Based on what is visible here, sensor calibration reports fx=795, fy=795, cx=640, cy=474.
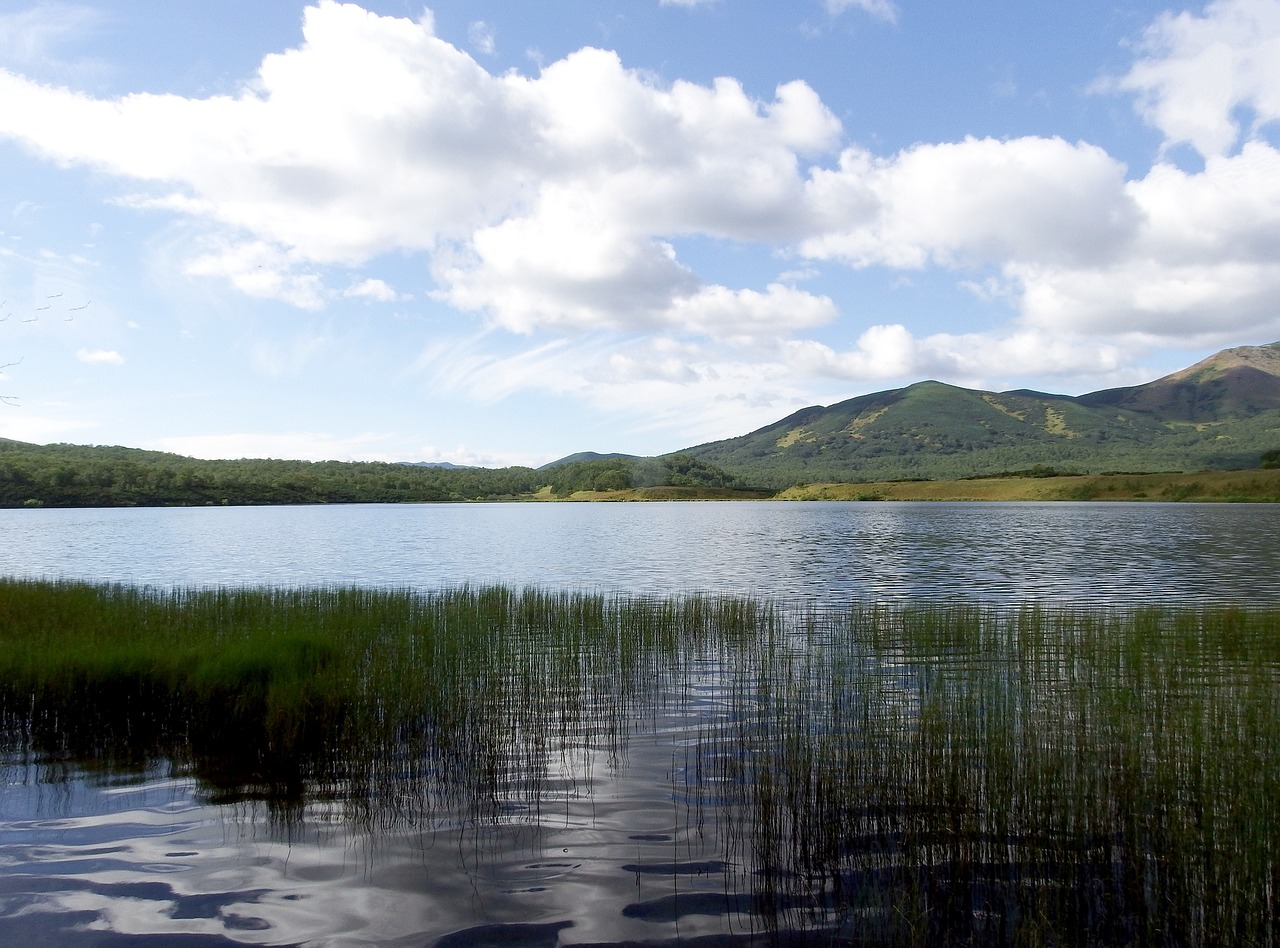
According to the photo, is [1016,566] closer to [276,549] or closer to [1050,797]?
[1050,797]

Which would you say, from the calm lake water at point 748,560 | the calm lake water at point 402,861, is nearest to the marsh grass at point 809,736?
the calm lake water at point 402,861

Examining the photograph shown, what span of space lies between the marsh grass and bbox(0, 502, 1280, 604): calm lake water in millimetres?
10036

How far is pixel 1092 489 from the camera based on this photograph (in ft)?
400

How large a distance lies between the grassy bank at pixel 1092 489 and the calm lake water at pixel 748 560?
2033 inches

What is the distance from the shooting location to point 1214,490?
349ft

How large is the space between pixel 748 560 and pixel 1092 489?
107 meters

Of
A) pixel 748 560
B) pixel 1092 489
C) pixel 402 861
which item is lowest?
pixel 748 560

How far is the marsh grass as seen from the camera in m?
5.64

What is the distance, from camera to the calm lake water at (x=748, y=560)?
25422mm

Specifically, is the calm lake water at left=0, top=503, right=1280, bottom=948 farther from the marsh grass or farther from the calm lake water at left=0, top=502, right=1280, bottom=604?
the calm lake water at left=0, top=502, right=1280, bottom=604

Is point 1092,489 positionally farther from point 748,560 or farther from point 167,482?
point 167,482

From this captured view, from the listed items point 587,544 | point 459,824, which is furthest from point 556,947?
point 587,544

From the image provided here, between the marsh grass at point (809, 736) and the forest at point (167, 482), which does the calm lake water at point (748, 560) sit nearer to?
the marsh grass at point (809, 736)

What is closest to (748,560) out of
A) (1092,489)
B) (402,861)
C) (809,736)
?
(809,736)
